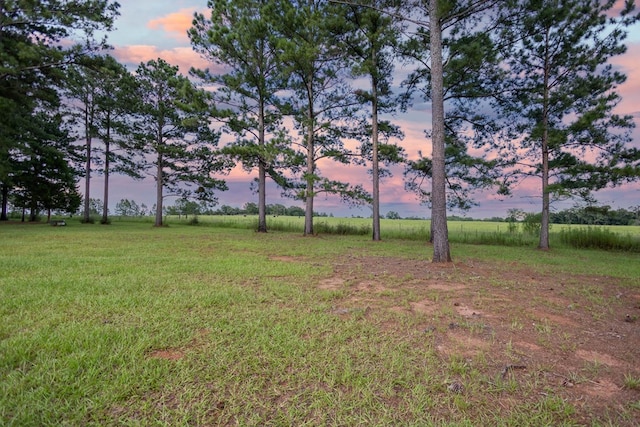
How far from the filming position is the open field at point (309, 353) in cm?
166

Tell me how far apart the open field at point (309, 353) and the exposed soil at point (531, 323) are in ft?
0.05

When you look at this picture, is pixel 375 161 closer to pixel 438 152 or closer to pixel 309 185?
pixel 309 185

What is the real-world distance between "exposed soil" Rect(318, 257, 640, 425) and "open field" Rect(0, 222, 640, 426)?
16 millimetres

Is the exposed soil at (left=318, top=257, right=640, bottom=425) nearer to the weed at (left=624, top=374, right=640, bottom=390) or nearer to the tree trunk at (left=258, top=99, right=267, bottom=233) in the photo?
the weed at (left=624, top=374, right=640, bottom=390)

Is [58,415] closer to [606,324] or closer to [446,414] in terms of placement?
[446,414]

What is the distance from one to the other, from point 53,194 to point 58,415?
2952cm

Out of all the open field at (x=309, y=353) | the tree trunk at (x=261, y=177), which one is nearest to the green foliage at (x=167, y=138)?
the tree trunk at (x=261, y=177)

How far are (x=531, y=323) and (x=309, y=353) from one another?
8.05 ft

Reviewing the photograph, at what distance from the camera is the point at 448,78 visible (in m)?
11.4

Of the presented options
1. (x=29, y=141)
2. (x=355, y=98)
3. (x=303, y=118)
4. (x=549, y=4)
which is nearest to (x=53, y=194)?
(x=29, y=141)

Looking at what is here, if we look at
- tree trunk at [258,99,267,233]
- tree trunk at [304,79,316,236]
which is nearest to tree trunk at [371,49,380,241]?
tree trunk at [304,79,316,236]

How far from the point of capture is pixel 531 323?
310cm

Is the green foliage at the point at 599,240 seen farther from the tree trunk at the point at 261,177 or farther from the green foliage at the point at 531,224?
the tree trunk at the point at 261,177

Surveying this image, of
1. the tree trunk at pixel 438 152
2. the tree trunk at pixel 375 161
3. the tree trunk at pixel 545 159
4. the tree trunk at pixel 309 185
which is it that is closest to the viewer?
the tree trunk at pixel 438 152
